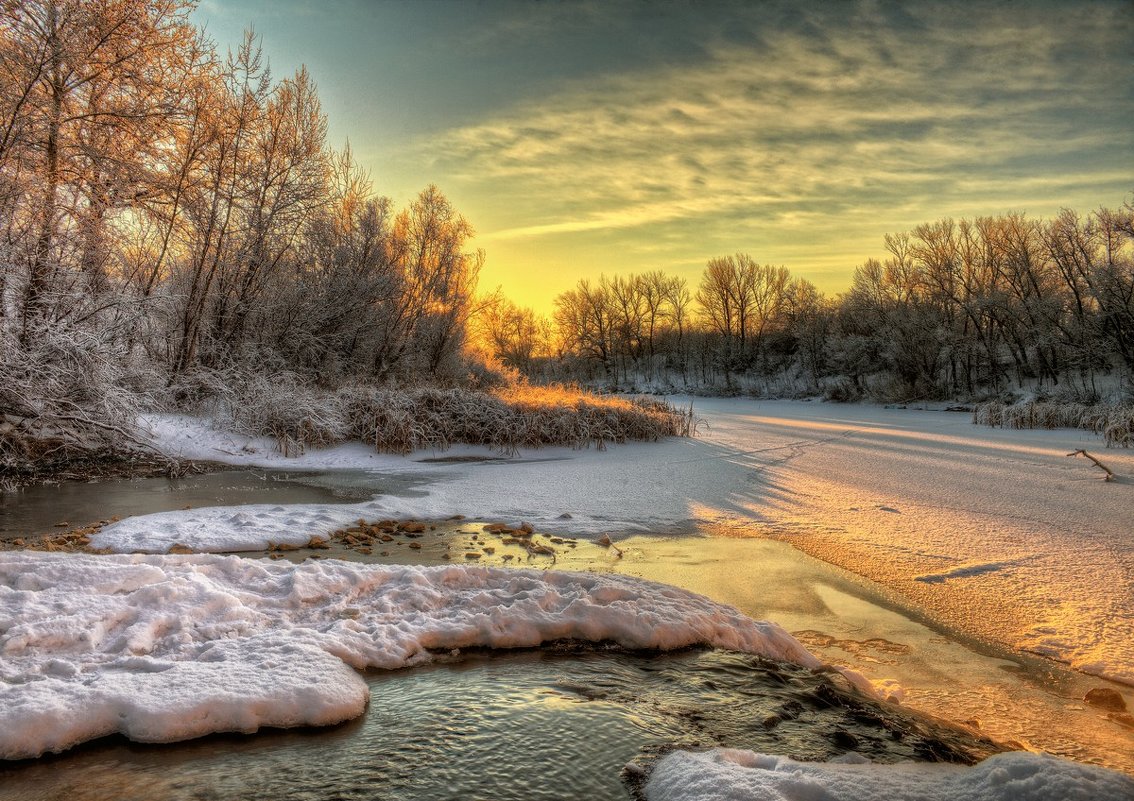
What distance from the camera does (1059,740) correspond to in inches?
104

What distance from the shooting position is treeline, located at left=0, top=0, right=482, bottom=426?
8500 mm

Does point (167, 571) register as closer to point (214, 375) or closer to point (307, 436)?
point (307, 436)

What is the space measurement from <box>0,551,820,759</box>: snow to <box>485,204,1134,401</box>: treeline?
25550mm

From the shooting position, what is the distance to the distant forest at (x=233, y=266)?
28.2 ft

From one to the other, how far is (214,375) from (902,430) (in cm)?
1658

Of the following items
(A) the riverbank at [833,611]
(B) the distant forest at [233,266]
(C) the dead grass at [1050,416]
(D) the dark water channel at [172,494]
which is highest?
(B) the distant forest at [233,266]

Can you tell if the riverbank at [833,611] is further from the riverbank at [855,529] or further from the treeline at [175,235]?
the treeline at [175,235]

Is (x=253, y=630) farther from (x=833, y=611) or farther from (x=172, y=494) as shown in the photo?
(x=172, y=494)

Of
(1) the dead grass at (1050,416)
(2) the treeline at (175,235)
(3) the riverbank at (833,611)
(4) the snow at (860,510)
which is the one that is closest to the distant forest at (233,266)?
(2) the treeline at (175,235)

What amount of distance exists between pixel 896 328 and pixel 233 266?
31904 mm

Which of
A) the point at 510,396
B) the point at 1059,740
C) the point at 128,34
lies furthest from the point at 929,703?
the point at 128,34

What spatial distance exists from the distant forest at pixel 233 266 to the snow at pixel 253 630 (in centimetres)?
541

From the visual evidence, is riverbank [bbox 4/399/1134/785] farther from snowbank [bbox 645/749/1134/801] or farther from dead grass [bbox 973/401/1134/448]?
dead grass [bbox 973/401/1134/448]

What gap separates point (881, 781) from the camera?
2193 millimetres
